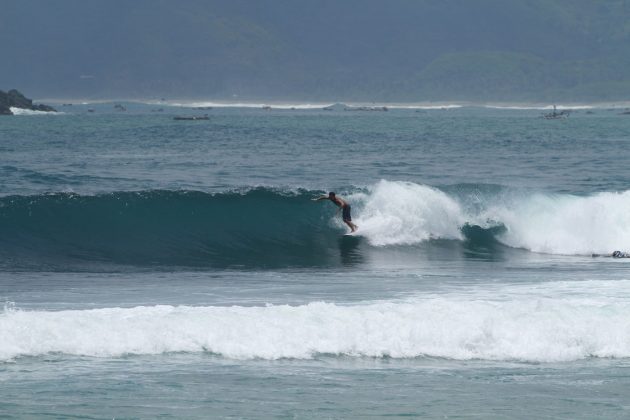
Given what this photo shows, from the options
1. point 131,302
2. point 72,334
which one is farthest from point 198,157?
point 72,334

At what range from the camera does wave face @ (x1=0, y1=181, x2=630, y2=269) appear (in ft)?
94.9

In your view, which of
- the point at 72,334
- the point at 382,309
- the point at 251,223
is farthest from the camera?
the point at 251,223

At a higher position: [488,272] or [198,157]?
[198,157]

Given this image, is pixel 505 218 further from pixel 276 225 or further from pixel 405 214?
pixel 276 225

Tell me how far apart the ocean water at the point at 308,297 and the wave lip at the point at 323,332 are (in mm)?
33

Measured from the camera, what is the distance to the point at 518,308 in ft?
59.9

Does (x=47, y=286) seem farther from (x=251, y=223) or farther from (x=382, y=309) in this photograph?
(x=251, y=223)

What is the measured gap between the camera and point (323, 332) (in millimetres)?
16859

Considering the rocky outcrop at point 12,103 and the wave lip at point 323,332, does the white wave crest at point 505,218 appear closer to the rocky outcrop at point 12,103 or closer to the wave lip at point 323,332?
the wave lip at point 323,332

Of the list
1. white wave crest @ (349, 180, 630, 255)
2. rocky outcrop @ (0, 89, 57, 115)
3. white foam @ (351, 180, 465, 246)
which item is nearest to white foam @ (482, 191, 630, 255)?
white wave crest @ (349, 180, 630, 255)

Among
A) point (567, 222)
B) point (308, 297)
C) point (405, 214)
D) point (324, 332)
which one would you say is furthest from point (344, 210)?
point (324, 332)

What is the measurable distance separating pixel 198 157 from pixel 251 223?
84.1 ft

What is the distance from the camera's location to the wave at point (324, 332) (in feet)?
53.3

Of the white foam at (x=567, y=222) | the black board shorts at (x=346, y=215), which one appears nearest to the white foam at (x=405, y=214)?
the black board shorts at (x=346, y=215)
